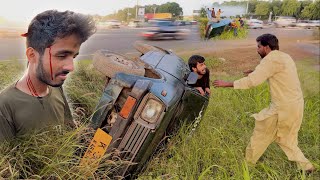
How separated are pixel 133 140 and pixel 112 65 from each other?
0.48m

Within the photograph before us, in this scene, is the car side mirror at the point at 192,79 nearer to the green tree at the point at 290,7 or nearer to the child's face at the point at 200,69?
the child's face at the point at 200,69

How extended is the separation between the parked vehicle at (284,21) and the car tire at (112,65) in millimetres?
3637

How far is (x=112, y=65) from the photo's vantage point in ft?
8.35

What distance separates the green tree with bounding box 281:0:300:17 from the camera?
237 inches

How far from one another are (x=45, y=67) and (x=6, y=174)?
60 centimetres

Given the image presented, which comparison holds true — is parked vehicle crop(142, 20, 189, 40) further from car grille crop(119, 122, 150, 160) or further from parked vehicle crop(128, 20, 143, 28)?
car grille crop(119, 122, 150, 160)

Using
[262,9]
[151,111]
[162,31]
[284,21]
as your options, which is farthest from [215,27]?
[151,111]

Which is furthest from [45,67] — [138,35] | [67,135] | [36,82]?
[138,35]

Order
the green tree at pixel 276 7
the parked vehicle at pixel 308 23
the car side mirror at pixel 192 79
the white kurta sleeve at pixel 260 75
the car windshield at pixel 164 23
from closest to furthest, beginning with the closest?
the car side mirror at pixel 192 79 < the car windshield at pixel 164 23 < the white kurta sleeve at pixel 260 75 < the green tree at pixel 276 7 < the parked vehicle at pixel 308 23

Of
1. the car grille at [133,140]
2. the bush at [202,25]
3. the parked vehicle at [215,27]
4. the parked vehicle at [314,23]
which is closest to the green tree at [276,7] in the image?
the parked vehicle at [215,27]

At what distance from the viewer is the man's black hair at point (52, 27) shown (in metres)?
1.61

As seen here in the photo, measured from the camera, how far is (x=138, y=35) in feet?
12.9

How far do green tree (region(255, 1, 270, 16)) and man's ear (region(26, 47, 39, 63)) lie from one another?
4.45m

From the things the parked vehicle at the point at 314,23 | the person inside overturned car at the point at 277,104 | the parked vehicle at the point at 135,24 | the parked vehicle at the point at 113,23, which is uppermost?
the parked vehicle at the point at 113,23
